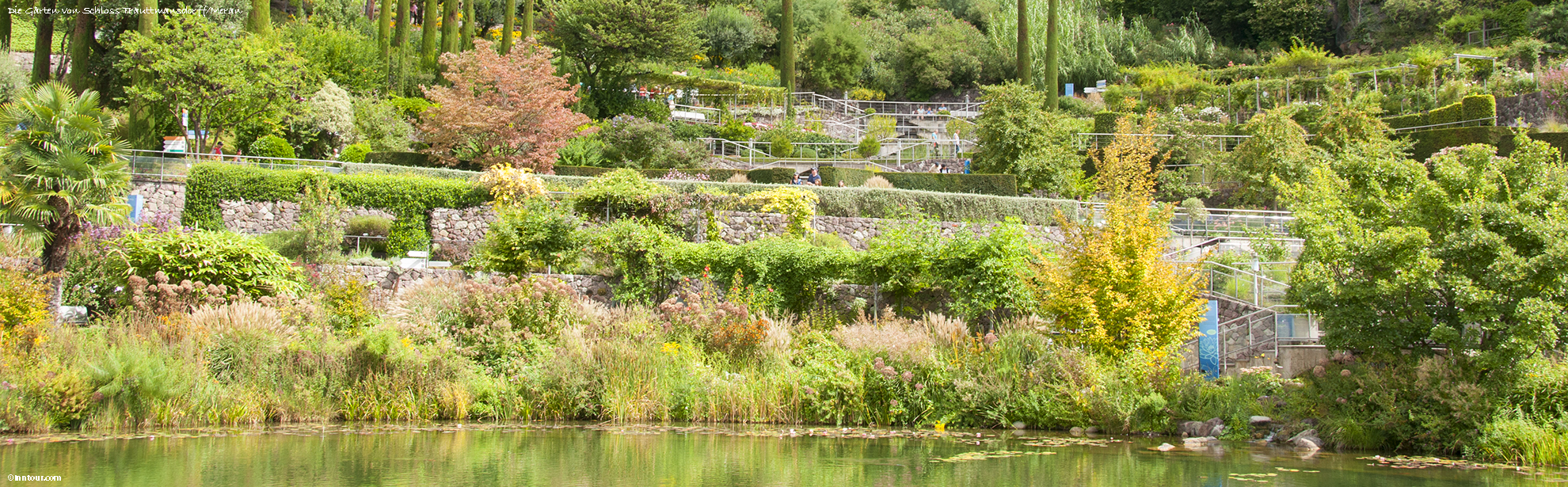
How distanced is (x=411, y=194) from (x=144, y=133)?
10.2 meters

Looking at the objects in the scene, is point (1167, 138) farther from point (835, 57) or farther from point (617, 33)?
point (617, 33)

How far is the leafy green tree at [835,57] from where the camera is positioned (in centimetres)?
4784

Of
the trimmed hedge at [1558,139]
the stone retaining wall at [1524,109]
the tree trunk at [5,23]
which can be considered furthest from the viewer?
the tree trunk at [5,23]

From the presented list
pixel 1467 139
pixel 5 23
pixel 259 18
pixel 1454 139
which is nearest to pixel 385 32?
pixel 259 18

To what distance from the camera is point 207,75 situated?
1011 inches

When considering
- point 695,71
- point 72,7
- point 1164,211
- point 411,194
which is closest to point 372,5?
point 695,71

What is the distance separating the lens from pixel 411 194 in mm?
21750

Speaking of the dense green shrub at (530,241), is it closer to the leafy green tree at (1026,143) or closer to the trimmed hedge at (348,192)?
the trimmed hedge at (348,192)

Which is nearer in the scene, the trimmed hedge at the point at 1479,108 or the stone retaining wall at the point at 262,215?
the stone retaining wall at the point at 262,215

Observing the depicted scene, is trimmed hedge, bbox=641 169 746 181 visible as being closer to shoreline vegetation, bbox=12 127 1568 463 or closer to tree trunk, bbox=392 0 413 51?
shoreline vegetation, bbox=12 127 1568 463

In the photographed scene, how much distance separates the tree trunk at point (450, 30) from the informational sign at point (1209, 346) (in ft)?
95.7

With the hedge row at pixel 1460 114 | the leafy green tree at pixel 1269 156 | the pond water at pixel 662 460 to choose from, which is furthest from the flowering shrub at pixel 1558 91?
the pond water at pixel 662 460

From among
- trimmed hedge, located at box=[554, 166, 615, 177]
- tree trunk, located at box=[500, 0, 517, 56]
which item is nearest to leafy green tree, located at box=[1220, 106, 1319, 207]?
trimmed hedge, located at box=[554, 166, 615, 177]

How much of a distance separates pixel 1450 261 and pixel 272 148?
25.5 meters
